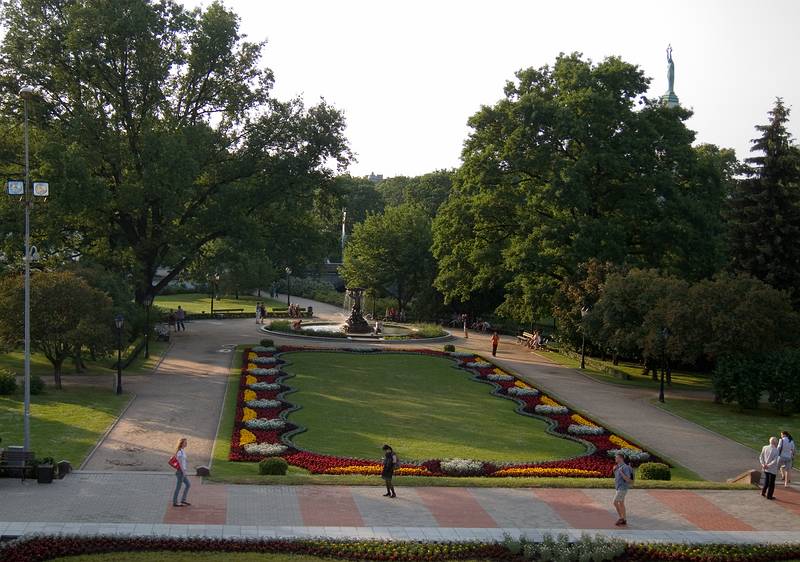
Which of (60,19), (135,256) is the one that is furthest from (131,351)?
(60,19)

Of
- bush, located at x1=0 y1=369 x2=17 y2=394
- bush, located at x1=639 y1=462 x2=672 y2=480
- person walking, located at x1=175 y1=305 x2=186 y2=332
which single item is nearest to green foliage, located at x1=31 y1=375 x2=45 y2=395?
bush, located at x1=0 y1=369 x2=17 y2=394

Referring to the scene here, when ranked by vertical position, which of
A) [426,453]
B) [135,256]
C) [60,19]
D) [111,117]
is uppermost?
[60,19]

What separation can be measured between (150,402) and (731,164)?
6568cm

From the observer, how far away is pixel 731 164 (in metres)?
79.0

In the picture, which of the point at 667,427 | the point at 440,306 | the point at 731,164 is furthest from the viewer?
the point at 731,164

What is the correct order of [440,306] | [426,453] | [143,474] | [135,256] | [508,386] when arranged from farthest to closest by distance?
[440,306] < [135,256] < [508,386] < [426,453] < [143,474]

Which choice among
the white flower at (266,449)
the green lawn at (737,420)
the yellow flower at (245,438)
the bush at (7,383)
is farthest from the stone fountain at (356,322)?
the white flower at (266,449)

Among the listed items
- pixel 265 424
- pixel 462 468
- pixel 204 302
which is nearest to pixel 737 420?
pixel 462 468

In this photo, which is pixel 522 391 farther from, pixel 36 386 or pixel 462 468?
pixel 36 386

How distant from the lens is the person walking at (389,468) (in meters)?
18.9

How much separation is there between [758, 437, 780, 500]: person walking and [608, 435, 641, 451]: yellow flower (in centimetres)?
571

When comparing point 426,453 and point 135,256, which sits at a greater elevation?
point 135,256

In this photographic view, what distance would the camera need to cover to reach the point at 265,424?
26.9 m

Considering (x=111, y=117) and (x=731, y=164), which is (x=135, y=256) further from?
(x=731, y=164)
